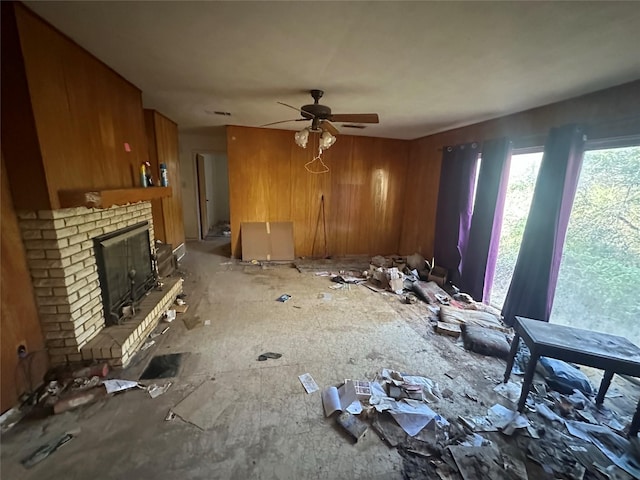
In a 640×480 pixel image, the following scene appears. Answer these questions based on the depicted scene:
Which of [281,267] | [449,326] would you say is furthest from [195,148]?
[449,326]

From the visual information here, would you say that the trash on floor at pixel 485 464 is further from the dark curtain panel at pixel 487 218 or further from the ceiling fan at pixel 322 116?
the ceiling fan at pixel 322 116

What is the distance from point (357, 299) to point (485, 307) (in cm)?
158

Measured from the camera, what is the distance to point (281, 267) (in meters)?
4.62

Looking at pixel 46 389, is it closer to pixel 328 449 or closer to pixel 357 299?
pixel 328 449

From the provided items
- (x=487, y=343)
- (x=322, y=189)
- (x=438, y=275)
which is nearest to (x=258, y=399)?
(x=487, y=343)

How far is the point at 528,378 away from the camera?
5.82 feet

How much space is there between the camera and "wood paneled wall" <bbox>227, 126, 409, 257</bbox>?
4668 mm

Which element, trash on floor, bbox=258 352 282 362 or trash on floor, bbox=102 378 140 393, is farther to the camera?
trash on floor, bbox=258 352 282 362

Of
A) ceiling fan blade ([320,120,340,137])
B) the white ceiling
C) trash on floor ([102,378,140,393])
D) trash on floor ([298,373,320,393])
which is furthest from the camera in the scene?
ceiling fan blade ([320,120,340,137])

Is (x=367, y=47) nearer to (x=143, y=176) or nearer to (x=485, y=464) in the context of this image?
(x=143, y=176)

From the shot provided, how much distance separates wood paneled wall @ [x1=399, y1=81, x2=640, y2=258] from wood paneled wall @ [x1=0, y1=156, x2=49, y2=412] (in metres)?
4.29

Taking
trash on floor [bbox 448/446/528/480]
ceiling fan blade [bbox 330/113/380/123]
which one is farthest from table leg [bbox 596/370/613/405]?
ceiling fan blade [bbox 330/113/380/123]

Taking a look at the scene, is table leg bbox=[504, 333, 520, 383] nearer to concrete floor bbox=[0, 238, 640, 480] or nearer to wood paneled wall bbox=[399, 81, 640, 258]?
concrete floor bbox=[0, 238, 640, 480]

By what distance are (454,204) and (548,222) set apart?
1.42 metres
